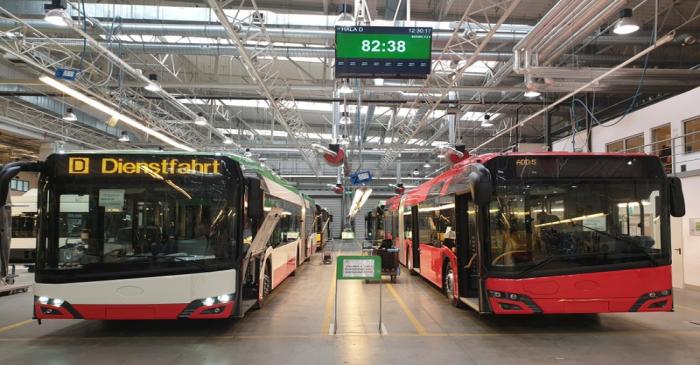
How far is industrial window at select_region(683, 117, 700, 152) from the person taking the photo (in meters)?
13.0

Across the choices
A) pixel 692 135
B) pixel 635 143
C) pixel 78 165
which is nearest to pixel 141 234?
pixel 78 165

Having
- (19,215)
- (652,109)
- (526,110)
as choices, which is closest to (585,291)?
(652,109)

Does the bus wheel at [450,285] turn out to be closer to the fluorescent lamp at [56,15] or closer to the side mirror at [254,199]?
the side mirror at [254,199]

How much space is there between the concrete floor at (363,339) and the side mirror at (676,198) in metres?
1.93

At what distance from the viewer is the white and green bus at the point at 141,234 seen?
23.1 ft

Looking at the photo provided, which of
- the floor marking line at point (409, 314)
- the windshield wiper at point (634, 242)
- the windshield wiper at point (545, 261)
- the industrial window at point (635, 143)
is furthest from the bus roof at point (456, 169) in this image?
the industrial window at point (635, 143)

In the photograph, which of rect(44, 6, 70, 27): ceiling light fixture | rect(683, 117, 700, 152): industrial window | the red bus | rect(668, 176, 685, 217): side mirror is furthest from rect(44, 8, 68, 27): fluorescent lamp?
rect(683, 117, 700, 152): industrial window

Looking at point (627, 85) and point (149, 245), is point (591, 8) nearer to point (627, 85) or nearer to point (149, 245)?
point (627, 85)

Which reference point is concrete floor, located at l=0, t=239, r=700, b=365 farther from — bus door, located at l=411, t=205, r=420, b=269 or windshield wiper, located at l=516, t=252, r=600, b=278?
bus door, located at l=411, t=205, r=420, b=269

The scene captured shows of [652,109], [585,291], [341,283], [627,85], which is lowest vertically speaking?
[341,283]

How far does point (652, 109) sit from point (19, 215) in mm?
23274

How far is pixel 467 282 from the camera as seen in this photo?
9.41m

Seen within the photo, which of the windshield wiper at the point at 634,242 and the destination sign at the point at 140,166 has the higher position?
the destination sign at the point at 140,166

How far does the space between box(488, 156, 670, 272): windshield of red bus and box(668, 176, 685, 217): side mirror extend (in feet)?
0.43
